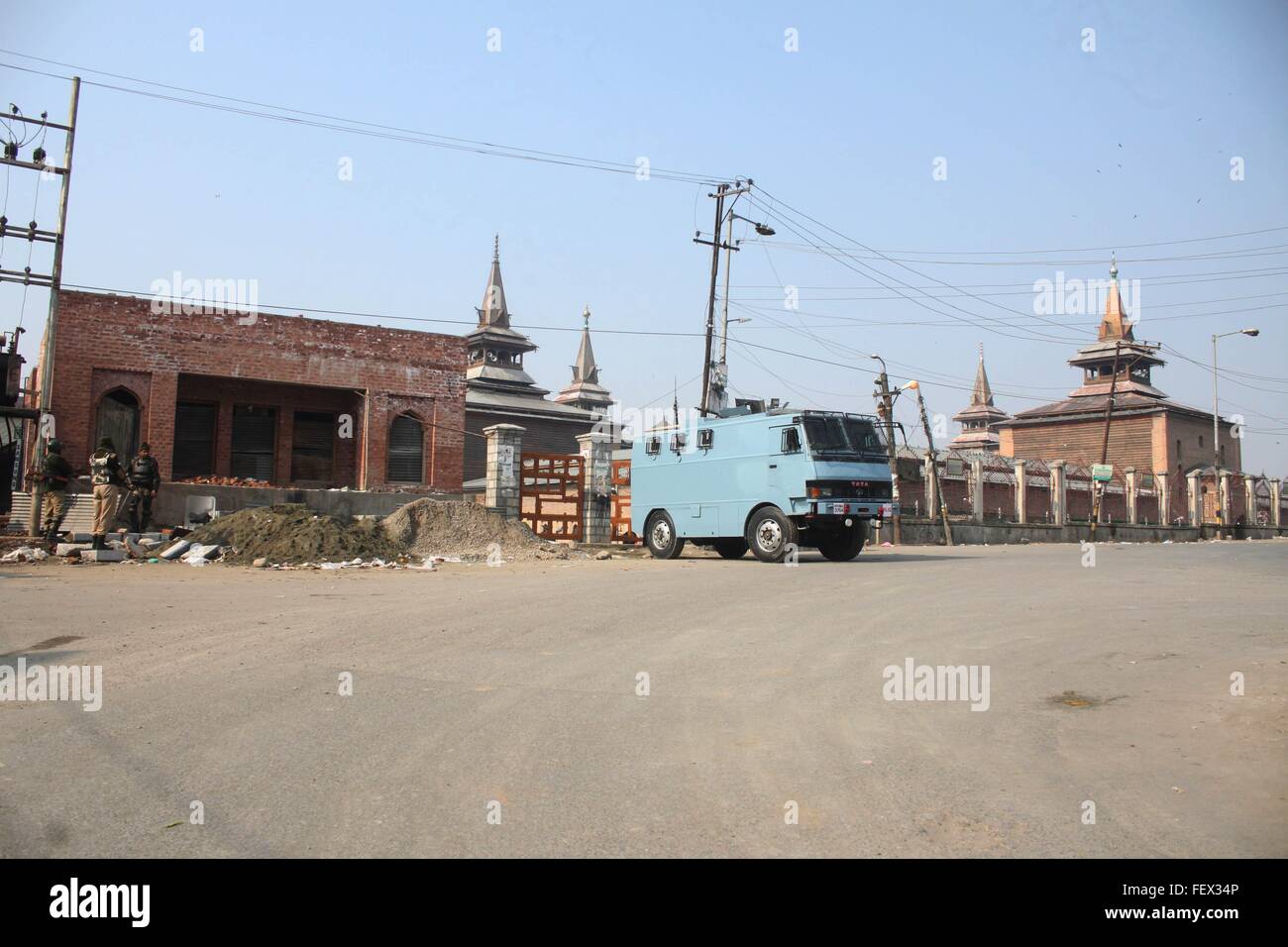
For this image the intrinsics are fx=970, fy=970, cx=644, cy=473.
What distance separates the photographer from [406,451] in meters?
26.4

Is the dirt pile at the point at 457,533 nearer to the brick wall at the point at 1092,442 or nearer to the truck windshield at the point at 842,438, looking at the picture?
the truck windshield at the point at 842,438

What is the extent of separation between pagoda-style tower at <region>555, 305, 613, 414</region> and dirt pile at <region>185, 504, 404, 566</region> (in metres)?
50.8

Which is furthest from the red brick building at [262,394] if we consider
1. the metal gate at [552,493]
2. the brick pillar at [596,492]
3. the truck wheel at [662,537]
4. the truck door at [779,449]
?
the truck door at [779,449]

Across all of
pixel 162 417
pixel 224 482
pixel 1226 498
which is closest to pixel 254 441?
pixel 162 417

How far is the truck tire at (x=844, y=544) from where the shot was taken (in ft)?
60.5

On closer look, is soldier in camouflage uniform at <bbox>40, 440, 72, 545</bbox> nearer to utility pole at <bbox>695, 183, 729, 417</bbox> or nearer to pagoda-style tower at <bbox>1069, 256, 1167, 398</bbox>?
utility pole at <bbox>695, 183, 729, 417</bbox>

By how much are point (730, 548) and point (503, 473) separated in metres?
6.56

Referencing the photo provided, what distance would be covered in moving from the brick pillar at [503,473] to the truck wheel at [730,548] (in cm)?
584

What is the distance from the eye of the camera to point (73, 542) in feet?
57.5

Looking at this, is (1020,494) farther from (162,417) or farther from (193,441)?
(162,417)

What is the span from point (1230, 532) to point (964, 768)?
57.5 meters
